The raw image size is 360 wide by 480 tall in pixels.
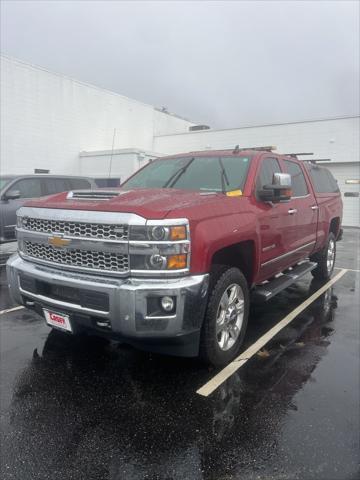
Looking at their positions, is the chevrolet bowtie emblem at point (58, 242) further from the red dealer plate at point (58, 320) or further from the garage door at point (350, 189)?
the garage door at point (350, 189)

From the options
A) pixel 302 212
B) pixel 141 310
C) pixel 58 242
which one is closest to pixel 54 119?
pixel 302 212

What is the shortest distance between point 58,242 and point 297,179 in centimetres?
366

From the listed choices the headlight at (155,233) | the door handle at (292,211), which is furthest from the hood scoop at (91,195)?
the door handle at (292,211)

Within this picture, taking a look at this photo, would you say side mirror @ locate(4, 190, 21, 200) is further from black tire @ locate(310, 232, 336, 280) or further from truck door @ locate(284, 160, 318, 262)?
black tire @ locate(310, 232, 336, 280)

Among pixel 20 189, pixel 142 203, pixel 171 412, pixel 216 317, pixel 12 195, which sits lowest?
pixel 171 412

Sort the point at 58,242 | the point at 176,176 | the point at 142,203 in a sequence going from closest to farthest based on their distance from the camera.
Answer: the point at 142,203, the point at 58,242, the point at 176,176

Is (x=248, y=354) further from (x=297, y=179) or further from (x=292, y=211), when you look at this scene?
(x=297, y=179)

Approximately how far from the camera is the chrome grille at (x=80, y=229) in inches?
118

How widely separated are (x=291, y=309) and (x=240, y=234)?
230cm

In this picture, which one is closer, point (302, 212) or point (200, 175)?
point (200, 175)

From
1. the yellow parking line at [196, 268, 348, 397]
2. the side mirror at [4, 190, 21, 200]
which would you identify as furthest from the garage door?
the side mirror at [4, 190, 21, 200]

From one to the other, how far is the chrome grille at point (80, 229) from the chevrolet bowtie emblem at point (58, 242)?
0.06 metres

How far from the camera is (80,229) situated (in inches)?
126

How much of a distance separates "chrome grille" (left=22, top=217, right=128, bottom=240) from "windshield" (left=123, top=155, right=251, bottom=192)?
4.67ft
